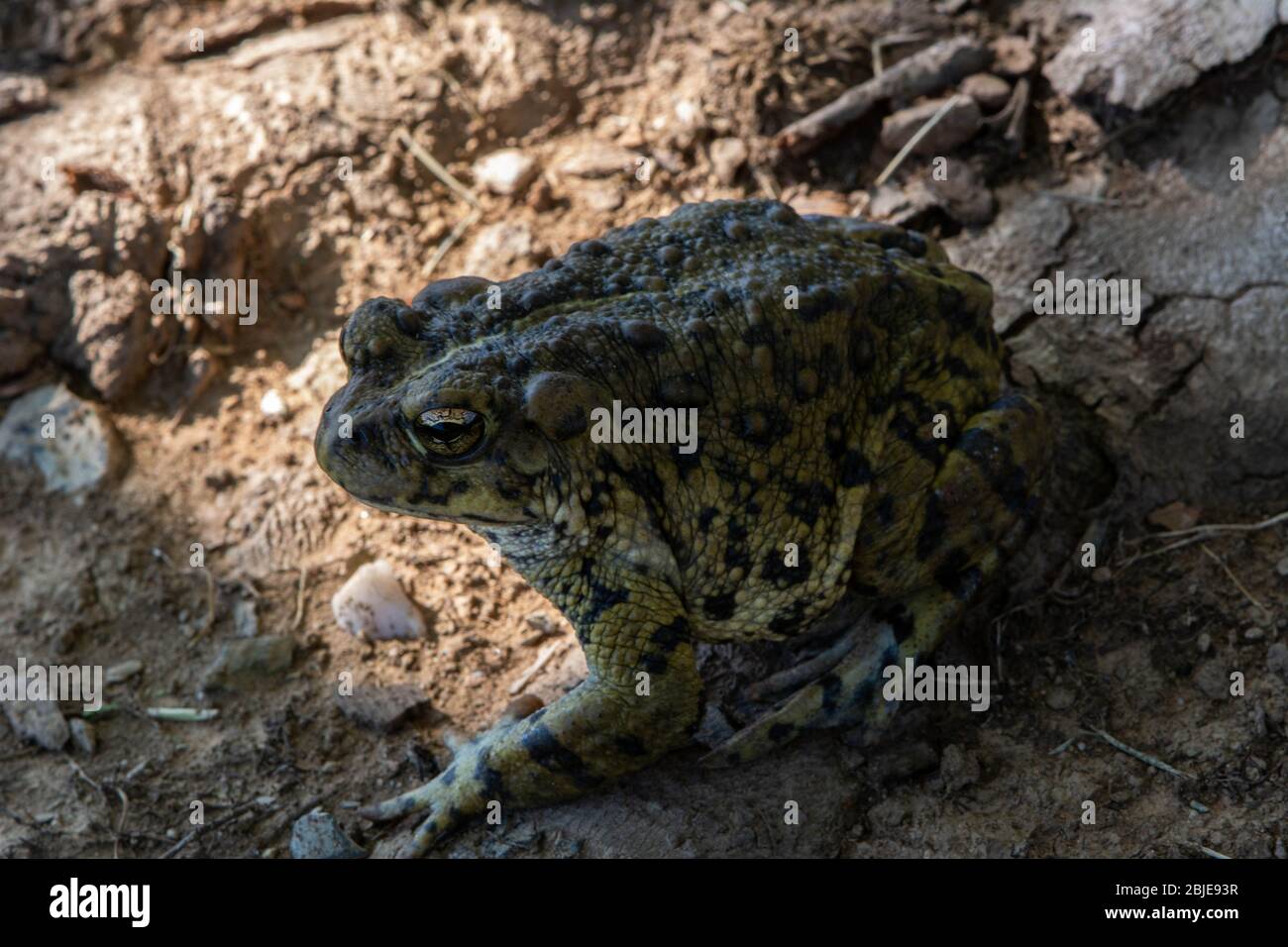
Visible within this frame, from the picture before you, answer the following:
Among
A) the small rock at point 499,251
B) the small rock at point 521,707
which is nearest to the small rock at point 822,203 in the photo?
the small rock at point 499,251

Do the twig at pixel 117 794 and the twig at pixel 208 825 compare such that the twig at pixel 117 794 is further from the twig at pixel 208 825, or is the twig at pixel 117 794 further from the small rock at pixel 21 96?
the small rock at pixel 21 96

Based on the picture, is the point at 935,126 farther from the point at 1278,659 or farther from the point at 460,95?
the point at 1278,659

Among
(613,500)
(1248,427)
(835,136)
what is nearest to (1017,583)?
(1248,427)

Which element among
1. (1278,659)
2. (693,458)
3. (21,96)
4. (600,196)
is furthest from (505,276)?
(1278,659)

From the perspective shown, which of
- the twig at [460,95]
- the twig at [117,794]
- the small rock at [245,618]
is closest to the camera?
the twig at [117,794]

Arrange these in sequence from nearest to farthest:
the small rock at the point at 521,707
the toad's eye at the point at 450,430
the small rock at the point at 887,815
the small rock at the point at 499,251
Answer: the toad's eye at the point at 450,430
the small rock at the point at 887,815
the small rock at the point at 521,707
the small rock at the point at 499,251

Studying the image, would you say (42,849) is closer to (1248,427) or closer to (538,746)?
(538,746)
